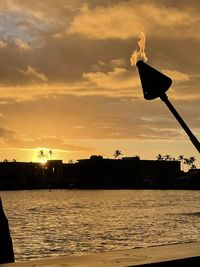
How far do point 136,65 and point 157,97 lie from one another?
0.55 m

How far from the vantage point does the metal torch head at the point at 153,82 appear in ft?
18.9

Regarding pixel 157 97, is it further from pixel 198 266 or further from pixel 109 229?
pixel 109 229

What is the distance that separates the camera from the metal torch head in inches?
227

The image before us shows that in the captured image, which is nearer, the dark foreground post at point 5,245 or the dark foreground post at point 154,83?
the dark foreground post at point 154,83

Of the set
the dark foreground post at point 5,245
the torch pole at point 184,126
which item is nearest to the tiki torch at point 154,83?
the torch pole at point 184,126

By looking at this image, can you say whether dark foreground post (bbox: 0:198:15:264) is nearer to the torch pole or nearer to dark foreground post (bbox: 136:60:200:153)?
dark foreground post (bbox: 136:60:200:153)

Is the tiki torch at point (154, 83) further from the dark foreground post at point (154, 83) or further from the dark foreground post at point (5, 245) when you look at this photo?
the dark foreground post at point (5, 245)

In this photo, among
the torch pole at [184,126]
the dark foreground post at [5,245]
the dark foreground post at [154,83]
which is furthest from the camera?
the dark foreground post at [5,245]

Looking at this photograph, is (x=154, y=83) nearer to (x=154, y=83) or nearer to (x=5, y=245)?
(x=154, y=83)

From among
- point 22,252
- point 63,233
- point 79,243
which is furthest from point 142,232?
point 22,252

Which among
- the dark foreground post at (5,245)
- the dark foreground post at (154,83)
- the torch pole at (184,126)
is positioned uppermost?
the dark foreground post at (154,83)

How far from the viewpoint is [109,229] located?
219 ft

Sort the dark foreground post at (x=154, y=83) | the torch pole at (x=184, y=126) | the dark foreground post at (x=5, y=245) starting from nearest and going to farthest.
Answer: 1. the torch pole at (x=184, y=126)
2. the dark foreground post at (x=154, y=83)
3. the dark foreground post at (x=5, y=245)

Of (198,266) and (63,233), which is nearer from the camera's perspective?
(198,266)
